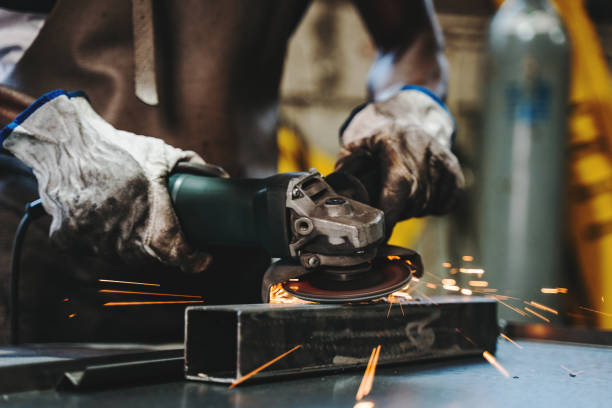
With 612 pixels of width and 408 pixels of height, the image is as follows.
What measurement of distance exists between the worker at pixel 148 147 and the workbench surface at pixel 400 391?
0.35 m

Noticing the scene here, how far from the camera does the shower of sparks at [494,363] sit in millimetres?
915

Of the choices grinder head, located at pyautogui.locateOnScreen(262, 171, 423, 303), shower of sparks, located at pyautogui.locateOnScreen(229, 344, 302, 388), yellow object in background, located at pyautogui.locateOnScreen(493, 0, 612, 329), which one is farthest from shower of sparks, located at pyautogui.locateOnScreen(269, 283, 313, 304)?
yellow object in background, located at pyautogui.locateOnScreen(493, 0, 612, 329)

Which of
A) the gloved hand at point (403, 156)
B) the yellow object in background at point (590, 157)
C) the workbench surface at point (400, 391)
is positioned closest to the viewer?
the workbench surface at point (400, 391)

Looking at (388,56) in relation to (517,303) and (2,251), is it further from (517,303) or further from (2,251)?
(517,303)

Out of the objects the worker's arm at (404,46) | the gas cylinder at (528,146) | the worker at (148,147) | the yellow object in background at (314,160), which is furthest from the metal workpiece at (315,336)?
the yellow object in background at (314,160)

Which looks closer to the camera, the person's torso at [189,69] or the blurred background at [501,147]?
the person's torso at [189,69]

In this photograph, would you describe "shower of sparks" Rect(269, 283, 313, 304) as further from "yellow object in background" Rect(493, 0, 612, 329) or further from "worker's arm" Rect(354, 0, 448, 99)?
"yellow object in background" Rect(493, 0, 612, 329)

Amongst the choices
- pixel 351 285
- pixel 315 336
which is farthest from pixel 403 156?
pixel 315 336

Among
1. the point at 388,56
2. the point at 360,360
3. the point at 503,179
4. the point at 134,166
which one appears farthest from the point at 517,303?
the point at 134,166

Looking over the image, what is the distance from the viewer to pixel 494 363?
1.01 metres

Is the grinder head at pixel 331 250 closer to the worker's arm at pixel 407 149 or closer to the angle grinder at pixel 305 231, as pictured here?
the angle grinder at pixel 305 231

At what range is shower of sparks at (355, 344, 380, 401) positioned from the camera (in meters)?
0.75

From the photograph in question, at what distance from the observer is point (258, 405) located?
27.1 inches

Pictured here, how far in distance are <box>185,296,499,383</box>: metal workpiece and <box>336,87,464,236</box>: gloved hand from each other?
8.9 inches
